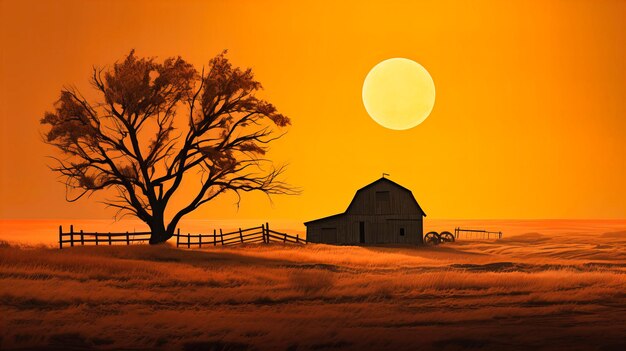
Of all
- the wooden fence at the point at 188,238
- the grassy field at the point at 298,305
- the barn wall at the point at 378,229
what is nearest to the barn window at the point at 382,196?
the barn wall at the point at 378,229

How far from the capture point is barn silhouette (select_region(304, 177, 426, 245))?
62.1 m

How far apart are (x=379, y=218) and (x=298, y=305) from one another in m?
40.4

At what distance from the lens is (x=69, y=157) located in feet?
157

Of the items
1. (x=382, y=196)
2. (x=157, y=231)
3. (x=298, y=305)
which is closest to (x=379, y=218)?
(x=382, y=196)

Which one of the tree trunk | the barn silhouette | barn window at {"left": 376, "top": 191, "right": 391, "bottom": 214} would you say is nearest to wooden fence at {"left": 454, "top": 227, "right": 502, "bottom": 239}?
the barn silhouette

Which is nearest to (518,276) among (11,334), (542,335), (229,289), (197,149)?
(229,289)

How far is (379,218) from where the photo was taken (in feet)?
204

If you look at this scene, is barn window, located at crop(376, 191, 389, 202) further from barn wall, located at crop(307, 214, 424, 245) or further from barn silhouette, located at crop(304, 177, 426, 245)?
barn wall, located at crop(307, 214, 424, 245)

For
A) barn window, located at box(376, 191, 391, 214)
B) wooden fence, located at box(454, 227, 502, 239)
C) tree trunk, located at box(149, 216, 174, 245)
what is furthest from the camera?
wooden fence, located at box(454, 227, 502, 239)

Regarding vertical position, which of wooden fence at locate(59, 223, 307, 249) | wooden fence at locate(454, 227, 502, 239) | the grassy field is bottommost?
wooden fence at locate(454, 227, 502, 239)

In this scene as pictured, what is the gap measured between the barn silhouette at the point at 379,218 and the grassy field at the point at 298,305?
22411 millimetres

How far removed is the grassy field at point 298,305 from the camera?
52.1 ft

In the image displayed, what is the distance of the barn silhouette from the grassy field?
22.4 m

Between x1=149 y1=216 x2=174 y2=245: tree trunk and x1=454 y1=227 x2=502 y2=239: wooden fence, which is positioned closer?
x1=149 y1=216 x2=174 y2=245: tree trunk
